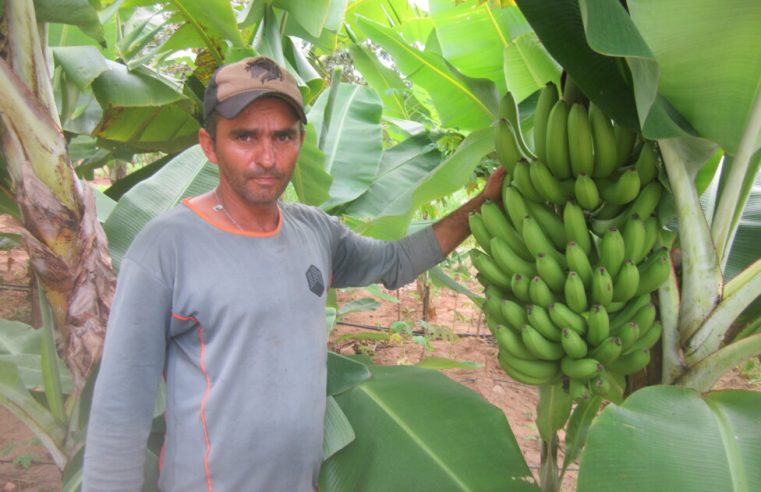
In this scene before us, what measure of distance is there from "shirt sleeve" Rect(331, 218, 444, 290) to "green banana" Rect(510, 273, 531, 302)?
41 centimetres

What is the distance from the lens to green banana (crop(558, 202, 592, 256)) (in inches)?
43.5

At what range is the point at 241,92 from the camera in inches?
45.6

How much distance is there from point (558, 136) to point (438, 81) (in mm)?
677

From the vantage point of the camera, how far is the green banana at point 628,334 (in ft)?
3.55

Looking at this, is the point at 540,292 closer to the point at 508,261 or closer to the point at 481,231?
the point at 508,261

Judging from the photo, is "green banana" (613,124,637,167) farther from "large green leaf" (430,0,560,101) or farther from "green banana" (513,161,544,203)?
"large green leaf" (430,0,560,101)

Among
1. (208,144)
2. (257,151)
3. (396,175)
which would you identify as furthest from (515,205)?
(396,175)

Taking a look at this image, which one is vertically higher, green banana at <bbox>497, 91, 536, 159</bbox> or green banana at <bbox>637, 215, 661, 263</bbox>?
green banana at <bbox>497, 91, 536, 159</bbox>

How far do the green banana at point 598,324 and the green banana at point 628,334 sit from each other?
0.03 m

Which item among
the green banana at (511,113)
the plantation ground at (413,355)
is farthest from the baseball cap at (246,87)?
the plantation ground at (413,355)

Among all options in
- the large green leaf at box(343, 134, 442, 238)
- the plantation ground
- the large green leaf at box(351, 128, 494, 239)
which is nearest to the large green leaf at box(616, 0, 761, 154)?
the large green leaf at box(351, 128, 494, 239)

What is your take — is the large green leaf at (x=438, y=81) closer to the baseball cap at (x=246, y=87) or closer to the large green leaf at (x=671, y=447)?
the baseball cap at (x=246, y=87)

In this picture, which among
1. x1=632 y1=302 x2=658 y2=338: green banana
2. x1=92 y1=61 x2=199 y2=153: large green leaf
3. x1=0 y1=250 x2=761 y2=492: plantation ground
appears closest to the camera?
x1=632 y1=302 x2=658 y2=338: green banana

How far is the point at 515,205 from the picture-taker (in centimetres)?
118
